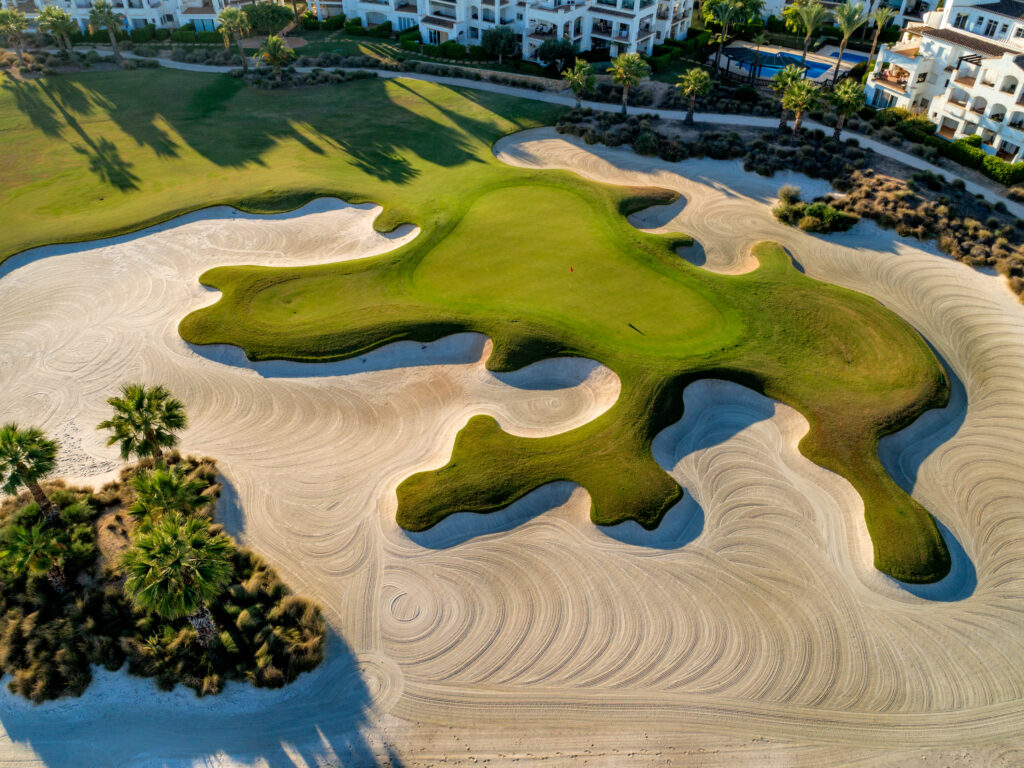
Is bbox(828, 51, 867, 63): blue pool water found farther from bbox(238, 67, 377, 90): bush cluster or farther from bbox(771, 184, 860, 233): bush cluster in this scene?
bbox(238, 67, 377, 90): bush cluster

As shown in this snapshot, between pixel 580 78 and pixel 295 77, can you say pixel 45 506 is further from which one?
pixel 295 77

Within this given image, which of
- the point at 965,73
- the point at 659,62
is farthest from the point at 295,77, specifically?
the point at 965,73

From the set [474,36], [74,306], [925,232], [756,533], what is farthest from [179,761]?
[474,36]

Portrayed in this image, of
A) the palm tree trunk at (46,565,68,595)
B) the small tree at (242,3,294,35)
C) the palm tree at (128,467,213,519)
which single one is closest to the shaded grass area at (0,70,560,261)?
the small tree at (242,3,294,35)

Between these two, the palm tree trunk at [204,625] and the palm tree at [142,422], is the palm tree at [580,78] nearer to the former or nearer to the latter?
the palm tree at [142,422]

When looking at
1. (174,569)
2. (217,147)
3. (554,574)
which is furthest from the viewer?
(217,147)

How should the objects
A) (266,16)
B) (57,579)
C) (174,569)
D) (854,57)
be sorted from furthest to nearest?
(854,57)
(266,16)
(57,579)
(174,569)

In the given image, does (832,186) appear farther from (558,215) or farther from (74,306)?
(74,306)
